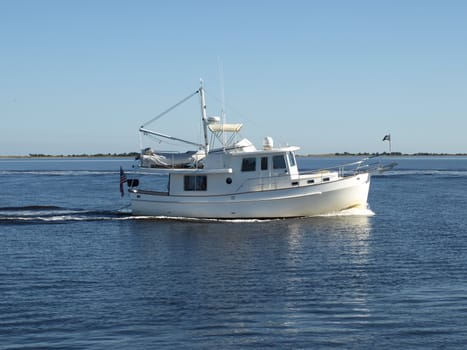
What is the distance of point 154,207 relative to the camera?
40.6 m

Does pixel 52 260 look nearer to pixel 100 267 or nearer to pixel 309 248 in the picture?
pixel 100 267

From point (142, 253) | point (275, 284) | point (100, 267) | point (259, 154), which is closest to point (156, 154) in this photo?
point (259, 154)

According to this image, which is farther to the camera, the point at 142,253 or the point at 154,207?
the point at 154,207

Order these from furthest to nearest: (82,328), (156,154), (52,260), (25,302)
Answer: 1. (156,154)
2. (52,260)
3. (25,302)
4. (82,328)

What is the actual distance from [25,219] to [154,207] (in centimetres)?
788

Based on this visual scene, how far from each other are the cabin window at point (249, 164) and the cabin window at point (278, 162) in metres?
1.16

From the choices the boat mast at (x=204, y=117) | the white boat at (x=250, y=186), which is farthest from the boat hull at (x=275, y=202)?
the boat mast at (x=204, y=117)

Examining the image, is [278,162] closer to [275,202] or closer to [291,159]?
[291,159]

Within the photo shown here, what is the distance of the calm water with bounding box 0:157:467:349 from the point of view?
54.8ft

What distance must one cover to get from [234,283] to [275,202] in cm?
1613

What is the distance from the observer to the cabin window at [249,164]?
127ft

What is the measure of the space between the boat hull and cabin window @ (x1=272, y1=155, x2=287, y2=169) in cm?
141

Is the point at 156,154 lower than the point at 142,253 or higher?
higher

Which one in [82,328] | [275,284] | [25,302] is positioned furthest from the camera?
[275,284]
